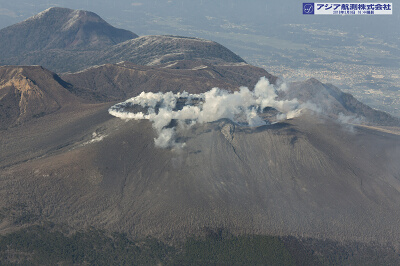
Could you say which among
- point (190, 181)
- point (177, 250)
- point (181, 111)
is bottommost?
point (177, 250)

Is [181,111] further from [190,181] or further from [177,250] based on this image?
[177,250]

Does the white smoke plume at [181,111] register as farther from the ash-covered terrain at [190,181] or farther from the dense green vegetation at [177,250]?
the dense green vegetation at [177,250]

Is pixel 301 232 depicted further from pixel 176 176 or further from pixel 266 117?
pixel 266 117

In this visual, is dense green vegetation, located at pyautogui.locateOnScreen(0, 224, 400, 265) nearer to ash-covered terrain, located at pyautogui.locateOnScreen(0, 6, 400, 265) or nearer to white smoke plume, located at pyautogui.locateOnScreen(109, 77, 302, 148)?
ash-covered terrain, located at pyautogui.locateOnScreen(0, 6, 400, 265)

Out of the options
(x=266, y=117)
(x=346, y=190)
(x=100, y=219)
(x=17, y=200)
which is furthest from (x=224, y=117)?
(x=17, y=200)

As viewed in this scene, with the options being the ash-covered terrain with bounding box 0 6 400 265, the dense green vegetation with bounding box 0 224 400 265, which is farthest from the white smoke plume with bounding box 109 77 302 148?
the dense green vegetation with bounding box 0 224 400 265

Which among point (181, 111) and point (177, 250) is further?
point (181, 111)

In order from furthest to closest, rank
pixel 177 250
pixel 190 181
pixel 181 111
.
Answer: pixel 181 111 → pixel 190 181 → pixel 177 250

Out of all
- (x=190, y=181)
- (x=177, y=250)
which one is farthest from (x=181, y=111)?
(x=177, y=250)
